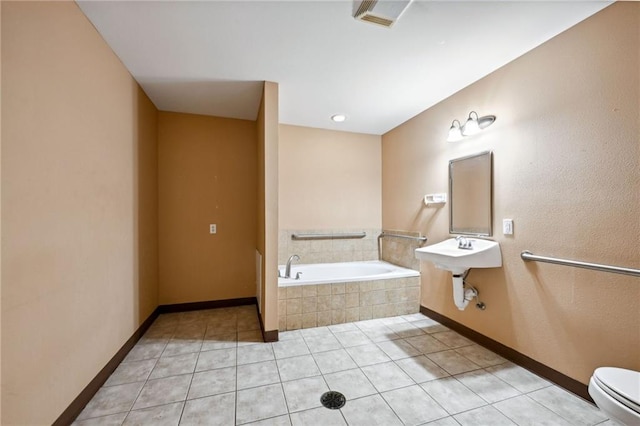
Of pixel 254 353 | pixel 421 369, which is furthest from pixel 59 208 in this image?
pixel 421 369

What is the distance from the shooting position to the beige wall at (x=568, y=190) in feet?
4.79

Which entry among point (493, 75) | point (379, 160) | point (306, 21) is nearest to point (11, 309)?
point (306, 21)

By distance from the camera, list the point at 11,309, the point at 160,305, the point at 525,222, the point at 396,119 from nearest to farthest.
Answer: the point at 11,309 → the point at 525,222 → the point at 160,305 → the point at 396,119

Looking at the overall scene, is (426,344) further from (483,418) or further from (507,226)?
(507,226)

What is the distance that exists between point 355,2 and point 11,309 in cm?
225

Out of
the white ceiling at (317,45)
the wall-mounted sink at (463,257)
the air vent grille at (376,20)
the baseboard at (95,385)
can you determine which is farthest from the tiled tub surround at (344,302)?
the air vent grille at (376,20)

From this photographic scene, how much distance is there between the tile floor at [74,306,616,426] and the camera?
1.49 m

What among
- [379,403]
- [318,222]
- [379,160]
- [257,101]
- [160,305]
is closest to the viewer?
[379,403]

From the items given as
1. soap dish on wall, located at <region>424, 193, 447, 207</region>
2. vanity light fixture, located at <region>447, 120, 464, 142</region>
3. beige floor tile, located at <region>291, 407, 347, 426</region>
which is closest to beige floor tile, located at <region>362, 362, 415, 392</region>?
beige floor tile, located at <region>291, 407, 347, 426</region>

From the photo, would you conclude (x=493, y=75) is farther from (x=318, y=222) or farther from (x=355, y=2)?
(x=318, y=222)

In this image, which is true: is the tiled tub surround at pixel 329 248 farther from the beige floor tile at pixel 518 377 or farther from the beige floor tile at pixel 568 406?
the beige floor tile at pixel 568 406

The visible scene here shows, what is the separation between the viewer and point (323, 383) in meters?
1.79

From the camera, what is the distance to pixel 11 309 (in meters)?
1.09

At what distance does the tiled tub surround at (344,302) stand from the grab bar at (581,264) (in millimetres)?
1302
